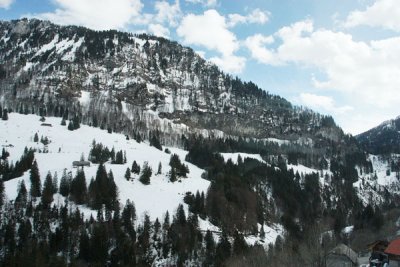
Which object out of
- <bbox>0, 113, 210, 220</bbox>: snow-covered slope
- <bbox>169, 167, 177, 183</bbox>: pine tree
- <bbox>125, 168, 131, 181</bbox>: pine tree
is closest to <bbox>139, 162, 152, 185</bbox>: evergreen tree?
<bbox>0, 113, 210, 220</bbox>: snow-covered slope

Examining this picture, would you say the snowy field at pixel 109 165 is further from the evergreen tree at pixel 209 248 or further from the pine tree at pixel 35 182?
the evergreen tree at pixel 209 248

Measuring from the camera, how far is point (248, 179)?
16450 centimetres

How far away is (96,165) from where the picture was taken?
466ft

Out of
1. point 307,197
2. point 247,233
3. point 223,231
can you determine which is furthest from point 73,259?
point 307,197

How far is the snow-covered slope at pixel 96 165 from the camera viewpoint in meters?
120

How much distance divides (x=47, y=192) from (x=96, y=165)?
35.9m

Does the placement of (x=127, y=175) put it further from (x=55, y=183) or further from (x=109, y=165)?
(x=55, y=183)

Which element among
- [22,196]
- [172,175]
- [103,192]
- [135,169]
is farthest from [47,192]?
[172,175]

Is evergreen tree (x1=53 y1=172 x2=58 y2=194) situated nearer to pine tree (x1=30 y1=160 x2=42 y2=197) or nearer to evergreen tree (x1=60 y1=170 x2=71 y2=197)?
evergreen tree (x1=60 y1=170 x2=71 y2=197)

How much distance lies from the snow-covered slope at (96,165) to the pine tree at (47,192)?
3.20 m

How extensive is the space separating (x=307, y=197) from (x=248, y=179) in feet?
109

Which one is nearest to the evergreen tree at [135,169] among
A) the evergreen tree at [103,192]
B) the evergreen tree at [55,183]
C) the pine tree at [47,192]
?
the evergreen tree at [103,192]

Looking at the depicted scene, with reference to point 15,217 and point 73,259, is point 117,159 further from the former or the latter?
point 73,259

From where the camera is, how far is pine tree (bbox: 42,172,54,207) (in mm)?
103919
